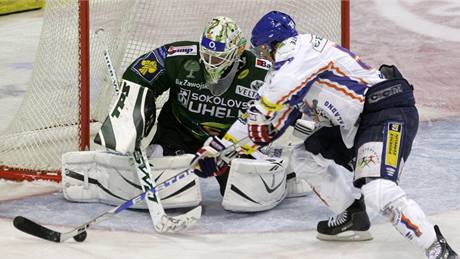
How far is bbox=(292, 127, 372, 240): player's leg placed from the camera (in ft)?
13.4

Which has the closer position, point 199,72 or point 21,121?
point 199,72

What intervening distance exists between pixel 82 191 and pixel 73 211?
0.43ft

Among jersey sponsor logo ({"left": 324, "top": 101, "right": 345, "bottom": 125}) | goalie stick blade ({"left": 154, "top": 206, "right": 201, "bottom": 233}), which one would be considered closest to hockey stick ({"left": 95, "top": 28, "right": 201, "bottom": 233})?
goalie stick blade ({"left": 154, "top": 206, "right": 201, "bottom": 233})

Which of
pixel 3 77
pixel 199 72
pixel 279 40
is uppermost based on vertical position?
pixel 279 40

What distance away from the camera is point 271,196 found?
176 inches

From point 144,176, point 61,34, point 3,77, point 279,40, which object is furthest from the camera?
point 3,77

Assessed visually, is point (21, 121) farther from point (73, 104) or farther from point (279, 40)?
point (279, 40)

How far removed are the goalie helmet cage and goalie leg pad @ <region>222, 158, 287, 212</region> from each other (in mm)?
798

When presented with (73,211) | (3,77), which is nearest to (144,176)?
(73,211)

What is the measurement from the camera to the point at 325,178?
4.10 m

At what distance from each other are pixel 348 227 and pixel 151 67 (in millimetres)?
1111

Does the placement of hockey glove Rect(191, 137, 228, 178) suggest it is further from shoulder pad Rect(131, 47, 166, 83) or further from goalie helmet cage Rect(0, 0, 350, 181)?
goalie helmet cage Rect(0, 0, 350, 181)

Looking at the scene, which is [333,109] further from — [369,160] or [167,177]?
[167,177]

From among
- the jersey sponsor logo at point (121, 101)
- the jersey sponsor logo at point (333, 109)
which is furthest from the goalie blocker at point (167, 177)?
the jersey sponsor logo at point (333, 109)
